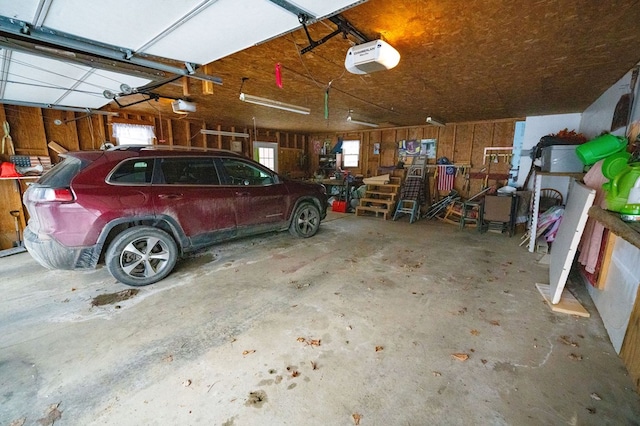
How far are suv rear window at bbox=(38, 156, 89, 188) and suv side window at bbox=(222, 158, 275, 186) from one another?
59.7 inches

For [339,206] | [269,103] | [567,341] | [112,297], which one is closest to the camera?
[567,341]

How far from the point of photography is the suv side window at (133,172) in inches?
109

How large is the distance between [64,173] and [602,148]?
18.9 feet

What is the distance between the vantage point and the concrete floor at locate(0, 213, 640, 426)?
4.78 ft

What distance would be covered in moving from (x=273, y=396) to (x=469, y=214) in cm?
608

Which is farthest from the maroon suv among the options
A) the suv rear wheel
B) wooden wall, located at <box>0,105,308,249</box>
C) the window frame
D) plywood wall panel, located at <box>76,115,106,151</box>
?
the window frame

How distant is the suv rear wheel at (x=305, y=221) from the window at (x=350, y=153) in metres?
4.94

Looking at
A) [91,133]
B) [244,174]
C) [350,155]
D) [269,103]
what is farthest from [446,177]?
[91,133]

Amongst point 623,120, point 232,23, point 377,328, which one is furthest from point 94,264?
point 623,120

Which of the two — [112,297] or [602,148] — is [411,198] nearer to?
[602,148]

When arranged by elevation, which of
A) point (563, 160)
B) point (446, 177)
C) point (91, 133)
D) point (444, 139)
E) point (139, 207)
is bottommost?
point (139, 207)

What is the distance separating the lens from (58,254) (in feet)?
8.36

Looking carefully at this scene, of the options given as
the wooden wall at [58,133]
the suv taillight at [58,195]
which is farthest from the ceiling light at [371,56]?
the wooden wall at [58,133]

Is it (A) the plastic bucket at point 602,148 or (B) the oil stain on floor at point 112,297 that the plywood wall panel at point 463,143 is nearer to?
(A) the plastic bucket at point 602,148
